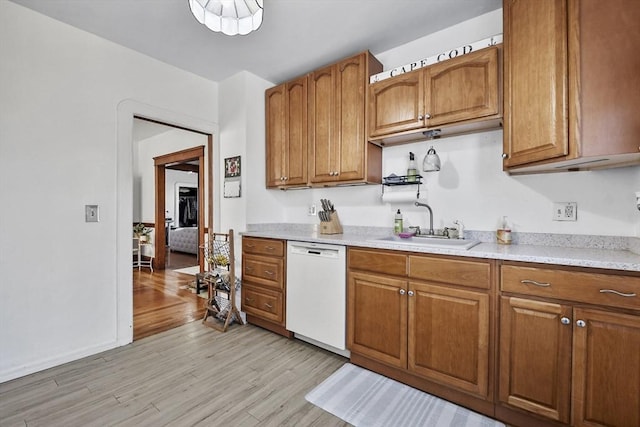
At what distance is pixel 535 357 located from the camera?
1.41 m

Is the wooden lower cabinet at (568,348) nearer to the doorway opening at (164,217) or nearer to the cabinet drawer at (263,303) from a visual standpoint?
the cabinet drawer at (263,303)

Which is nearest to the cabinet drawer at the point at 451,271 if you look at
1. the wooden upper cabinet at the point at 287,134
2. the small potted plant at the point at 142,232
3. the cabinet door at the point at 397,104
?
the cabinet door at the point at 397,104

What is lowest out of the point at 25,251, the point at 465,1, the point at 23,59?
the point at 25,251

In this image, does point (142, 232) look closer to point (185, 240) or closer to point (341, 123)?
point (185, 240)

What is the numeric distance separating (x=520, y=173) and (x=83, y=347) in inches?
136

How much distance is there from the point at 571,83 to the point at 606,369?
1.31 m

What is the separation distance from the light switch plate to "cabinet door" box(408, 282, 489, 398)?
2461 mm

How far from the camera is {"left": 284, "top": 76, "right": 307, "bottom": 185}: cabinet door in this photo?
9.08 ft

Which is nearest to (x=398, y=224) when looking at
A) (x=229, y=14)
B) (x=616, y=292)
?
(x=616, y=292)

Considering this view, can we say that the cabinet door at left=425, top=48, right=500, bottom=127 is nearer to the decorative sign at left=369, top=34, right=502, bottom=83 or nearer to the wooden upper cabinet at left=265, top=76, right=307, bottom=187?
the decorative sign at left=369, top=34, right=502, bottom=83

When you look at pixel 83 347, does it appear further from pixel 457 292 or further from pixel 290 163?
pixel 457 292

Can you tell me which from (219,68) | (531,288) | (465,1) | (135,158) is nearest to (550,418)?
(531,288)

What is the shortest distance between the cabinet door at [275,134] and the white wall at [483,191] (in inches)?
27.3

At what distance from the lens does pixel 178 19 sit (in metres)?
2.11
